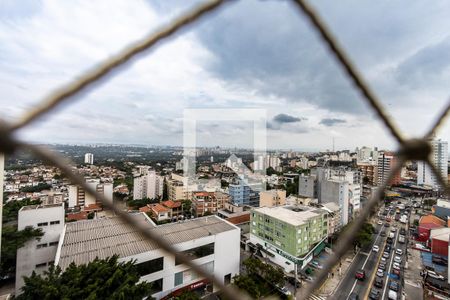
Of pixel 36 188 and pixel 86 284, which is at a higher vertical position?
pixel 86 284

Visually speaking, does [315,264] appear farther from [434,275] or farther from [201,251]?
[201,251]

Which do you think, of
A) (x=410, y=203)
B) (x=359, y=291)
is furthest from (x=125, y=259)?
(x=410, y=203)

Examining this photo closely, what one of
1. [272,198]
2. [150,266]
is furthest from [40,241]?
[272,198]

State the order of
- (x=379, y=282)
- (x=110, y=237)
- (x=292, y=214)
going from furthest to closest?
(x=292, y=214) → (x=379, y=282) → (x=110, y=237)

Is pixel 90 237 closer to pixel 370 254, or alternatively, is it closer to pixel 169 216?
pixel 169 216

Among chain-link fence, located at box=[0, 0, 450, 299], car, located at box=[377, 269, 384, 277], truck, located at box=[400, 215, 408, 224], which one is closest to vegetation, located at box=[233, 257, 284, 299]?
car, located at box=[377, 269, 384, 277]

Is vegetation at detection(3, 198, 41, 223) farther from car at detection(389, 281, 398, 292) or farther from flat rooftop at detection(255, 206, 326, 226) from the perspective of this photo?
car at detection(389, 281, 398, 292)
